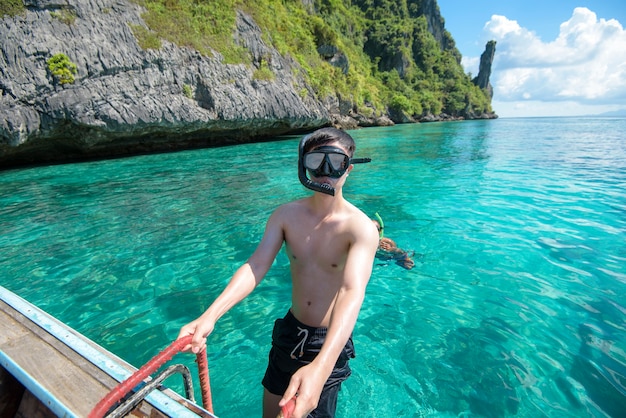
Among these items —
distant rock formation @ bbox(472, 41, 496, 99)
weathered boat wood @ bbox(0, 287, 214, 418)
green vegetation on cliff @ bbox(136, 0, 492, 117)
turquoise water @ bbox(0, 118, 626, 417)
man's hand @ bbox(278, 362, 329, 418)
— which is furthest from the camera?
distant rock formation @ bbox(472, 41, 496, 99)

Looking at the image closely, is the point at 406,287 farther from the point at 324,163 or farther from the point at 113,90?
the point at 113,90

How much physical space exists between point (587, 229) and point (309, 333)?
23.4 feet

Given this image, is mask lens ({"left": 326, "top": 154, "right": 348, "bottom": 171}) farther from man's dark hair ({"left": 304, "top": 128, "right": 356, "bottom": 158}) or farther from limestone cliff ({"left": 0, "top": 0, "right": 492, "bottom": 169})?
limestone cliff ({"left": 0, "top": 0, "right": 492, "bottom": 169})

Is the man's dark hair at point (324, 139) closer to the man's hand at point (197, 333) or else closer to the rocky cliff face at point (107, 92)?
the man's hand at point (197, 333)

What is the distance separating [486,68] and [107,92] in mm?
119257

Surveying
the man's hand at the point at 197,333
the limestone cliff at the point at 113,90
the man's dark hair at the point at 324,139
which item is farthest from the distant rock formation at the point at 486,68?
the man's hand at the point at 197,333

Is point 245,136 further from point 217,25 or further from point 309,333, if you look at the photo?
point 309,333

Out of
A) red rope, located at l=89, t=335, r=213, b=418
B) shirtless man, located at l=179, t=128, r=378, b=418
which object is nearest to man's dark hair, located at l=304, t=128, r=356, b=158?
shirtless man, located at l=179, t=128, r=378, b=418

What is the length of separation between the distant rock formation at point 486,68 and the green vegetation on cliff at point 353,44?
242 inches

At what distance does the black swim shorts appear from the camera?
1.83 m

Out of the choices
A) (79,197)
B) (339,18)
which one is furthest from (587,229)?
(339,18)

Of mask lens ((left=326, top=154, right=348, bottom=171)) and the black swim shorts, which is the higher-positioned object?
mask lens ((left=326, top=154, right=348, bottom=171))

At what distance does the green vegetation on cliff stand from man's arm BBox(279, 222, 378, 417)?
22.0m

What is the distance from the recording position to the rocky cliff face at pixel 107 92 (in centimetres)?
1395
